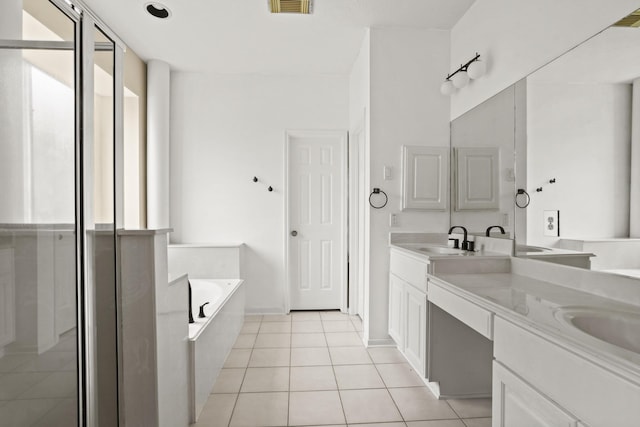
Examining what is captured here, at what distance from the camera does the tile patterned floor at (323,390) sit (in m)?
1.91

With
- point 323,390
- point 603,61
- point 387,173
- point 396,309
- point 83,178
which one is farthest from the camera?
point 387,173

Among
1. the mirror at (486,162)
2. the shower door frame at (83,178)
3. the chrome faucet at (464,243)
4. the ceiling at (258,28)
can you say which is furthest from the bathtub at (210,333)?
the ceiling at (258,28)

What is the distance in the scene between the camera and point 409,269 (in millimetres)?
2396

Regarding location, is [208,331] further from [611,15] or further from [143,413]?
[611,15]

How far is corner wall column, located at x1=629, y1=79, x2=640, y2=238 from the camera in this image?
1309 millimetres

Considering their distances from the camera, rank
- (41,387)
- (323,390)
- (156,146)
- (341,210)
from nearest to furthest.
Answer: (41,387)
(323,390)
(156,146)
(341,210)

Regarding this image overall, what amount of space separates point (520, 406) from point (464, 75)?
7.52 ft

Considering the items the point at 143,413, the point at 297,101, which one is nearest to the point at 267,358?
the point at 143,413

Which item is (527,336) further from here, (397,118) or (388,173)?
(397,118)

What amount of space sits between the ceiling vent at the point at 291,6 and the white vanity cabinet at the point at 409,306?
6.61 feet

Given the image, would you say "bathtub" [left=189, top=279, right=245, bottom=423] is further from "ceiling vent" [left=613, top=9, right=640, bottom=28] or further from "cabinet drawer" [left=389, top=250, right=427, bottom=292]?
"ceiling vent" [left=613, top=9, right=640, bottom=28]

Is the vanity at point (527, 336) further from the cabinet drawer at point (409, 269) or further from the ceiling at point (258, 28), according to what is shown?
the ceiling at point (258, 28)

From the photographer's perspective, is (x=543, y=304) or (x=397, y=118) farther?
(x=397, y=118)

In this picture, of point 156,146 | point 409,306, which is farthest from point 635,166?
point 156,146
